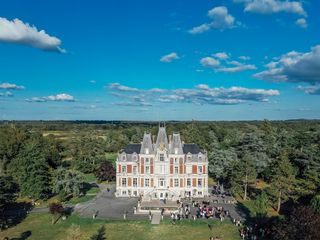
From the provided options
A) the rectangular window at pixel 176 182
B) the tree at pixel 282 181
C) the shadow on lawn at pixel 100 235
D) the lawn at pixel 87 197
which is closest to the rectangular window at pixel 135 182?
the rectangular window at pixel 176 182

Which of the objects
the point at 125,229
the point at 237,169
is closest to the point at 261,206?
the point at 237,169

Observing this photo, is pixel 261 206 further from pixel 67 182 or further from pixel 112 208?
pixel 67 182

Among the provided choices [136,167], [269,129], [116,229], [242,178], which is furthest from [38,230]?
[269,129]

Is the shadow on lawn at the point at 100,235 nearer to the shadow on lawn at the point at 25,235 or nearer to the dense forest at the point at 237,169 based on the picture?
the shadow on lawn at the point at 25,235

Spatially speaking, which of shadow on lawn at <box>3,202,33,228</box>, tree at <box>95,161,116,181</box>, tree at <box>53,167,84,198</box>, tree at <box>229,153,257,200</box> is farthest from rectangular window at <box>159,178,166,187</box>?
shadow on lawn at <box>3,202,33,228</box>

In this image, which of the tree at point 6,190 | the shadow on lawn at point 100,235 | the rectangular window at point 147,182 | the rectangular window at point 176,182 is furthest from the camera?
the rectangular window at point 147,182

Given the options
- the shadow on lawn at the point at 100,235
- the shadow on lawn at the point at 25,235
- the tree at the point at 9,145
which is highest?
the tree at the point at 9,145
